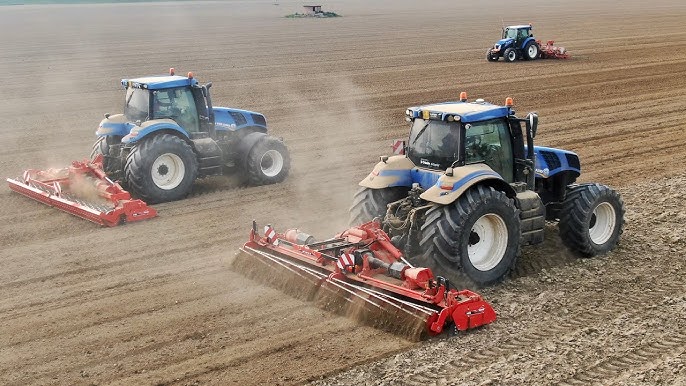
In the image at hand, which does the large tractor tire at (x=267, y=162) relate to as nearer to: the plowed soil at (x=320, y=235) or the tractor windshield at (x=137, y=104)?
the plowed soil at (x=320, y=235)

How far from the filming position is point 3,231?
13.0m

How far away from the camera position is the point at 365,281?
29.9 feet

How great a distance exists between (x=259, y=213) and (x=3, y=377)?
598 cm

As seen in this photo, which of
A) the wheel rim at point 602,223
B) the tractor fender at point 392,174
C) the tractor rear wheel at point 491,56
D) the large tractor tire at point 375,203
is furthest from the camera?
the tractor rear wheel at point 491,56

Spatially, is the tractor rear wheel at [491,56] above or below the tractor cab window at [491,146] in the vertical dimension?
above

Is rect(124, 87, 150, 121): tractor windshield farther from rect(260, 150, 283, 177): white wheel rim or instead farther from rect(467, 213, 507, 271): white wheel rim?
rect(467, 213, 507, 271): white wheel rim

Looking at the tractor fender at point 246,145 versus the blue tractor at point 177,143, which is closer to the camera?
the blue tractor at point 177,143

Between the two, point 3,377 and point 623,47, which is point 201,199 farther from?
point 623,47

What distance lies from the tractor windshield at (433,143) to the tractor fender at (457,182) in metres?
0.29

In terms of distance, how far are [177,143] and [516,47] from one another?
2142 centimetres

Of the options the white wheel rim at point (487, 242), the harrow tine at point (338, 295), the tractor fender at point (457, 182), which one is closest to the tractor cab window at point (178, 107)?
the harrow tine at point (338, 295)

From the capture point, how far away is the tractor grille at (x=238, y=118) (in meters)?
15.6

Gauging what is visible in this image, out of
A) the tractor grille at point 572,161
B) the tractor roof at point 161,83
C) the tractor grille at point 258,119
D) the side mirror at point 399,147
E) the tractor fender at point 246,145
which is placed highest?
the tractor roof at point 161,83

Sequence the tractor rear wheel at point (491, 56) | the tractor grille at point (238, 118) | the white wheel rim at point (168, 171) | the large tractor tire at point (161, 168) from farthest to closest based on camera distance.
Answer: the tractor rear wheel at point (491, 56), the tractor grille at point (238, 118), the white wheel rim at point (168, 171), the large tractor tire at point (161, 168)
